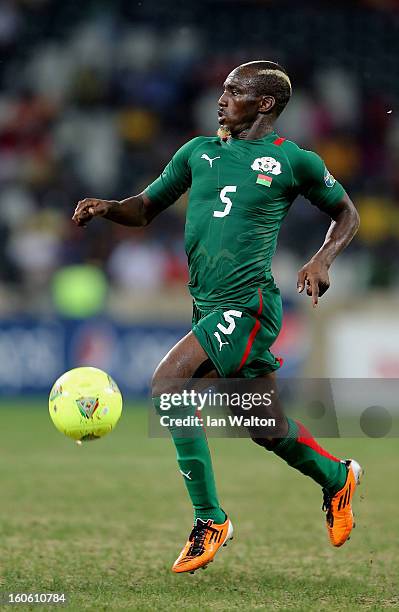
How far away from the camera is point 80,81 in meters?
17.0

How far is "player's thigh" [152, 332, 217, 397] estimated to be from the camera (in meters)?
5.25

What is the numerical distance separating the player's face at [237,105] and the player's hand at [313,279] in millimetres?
841

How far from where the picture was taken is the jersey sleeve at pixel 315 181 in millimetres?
5512

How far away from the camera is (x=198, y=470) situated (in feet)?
17.7

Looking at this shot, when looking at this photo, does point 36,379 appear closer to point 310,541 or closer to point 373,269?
point 373,269

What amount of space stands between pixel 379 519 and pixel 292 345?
5.90 meters

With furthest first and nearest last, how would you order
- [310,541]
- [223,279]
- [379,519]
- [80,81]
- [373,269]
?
[80,81], [373,269], [379,519], [310,541], [223,279]

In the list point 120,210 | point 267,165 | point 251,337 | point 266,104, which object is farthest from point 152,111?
point 251,337

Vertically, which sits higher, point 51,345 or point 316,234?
point 316,234

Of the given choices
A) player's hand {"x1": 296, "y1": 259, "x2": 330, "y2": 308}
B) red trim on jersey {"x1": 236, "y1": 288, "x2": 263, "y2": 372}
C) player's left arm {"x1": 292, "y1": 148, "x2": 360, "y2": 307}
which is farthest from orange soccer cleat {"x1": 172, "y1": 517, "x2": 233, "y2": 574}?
player's left arm {"x1": 292, "y1": 148, "x2": 360, "y2": 307}

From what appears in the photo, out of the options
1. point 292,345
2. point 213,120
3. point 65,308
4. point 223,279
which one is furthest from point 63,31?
point 223,279

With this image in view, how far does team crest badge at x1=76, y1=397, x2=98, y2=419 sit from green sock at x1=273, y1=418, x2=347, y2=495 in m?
0.97

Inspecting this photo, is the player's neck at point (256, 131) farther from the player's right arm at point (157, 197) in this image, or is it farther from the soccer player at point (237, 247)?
the player's right arm at point (157, 197)

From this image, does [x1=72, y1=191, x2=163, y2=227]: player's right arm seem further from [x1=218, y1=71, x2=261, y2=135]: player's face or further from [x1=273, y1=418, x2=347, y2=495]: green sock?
[x1=273, y1=418, x2=347, y2=495]: green sock
